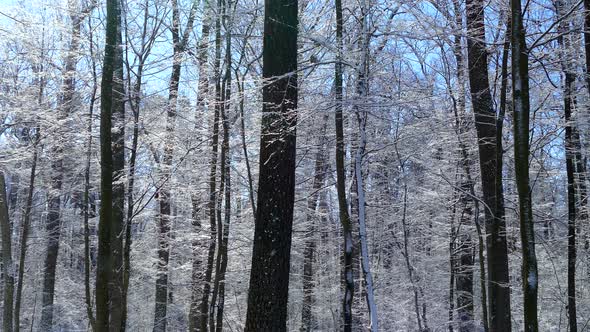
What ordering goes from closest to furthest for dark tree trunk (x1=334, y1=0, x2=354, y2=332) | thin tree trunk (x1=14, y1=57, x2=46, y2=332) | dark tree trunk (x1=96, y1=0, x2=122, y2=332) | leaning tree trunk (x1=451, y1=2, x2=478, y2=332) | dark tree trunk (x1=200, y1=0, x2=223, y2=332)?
dark tree trunk (x1=96, y1=0, x2=122, y2=332), dark tree trunk (x1=334, y1=0, x2=354, y2=332), dark tree trunk (x1=200, y1=0, x2=223, y2=332), leaning tree trunk (x1=451, y1=2, x2=478, y2=332), thin tree trunk (x1=14, y1=57, x2=46, y2=332)

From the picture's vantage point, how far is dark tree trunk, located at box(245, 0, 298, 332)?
17.6 ft

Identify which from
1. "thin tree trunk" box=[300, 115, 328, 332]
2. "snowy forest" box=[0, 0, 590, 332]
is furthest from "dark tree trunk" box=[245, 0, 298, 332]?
"thin tree trunk" box=[300, 115, 328, 332]

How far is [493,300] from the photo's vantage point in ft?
24.5

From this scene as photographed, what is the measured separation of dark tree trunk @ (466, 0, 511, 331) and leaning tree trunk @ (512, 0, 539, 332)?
171 cm

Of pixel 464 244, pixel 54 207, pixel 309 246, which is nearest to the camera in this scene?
pixel 464 244

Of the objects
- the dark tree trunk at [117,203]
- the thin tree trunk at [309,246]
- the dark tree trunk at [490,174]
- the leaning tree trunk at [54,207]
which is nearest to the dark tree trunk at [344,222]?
the dark tree trunk at [490,174]

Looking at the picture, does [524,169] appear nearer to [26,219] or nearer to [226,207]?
[226,207]

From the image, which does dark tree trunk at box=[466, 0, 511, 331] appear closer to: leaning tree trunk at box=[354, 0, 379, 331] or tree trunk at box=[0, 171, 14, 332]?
leaning tree trunk at box=[354, 0, 379, 331]

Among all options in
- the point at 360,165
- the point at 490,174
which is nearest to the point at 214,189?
the point at 360,165

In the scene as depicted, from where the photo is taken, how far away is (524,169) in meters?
4.82

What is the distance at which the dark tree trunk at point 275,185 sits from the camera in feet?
17.6

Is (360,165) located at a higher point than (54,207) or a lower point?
higher

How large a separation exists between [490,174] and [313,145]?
140 inches

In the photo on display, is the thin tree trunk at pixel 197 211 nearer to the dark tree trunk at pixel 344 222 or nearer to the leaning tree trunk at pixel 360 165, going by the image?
the dark tree trunk at pixel 344 222
